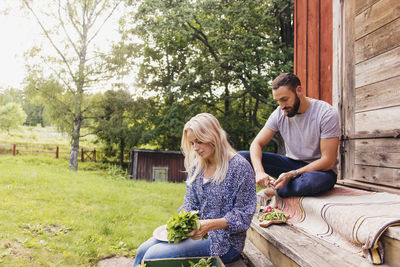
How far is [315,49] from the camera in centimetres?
383

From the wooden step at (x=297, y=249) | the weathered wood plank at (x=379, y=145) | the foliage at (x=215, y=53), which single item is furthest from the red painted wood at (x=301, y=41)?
the foliage at (x=215, y=53)

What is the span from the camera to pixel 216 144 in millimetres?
1754

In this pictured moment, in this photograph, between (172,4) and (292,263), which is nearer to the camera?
(292,263)

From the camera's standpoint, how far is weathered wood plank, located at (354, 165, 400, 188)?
2.45 m

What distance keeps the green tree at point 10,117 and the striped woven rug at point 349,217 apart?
29851mm

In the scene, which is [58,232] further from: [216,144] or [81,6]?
[81,6]

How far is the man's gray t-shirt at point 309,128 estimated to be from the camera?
2.39 metres

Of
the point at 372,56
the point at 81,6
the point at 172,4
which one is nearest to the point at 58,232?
the point at 372,56

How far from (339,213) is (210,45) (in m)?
11.2

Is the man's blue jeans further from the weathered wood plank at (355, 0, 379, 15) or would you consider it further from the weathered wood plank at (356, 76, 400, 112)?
the weathered wood plank at (355, 0, 379, 15)

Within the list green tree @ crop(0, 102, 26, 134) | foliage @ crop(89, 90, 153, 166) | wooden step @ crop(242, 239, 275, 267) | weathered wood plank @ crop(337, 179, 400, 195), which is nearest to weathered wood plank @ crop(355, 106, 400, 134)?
weathered wood plank @ crop(337, 179, 400, 195)

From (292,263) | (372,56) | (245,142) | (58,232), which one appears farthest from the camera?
(245,142)

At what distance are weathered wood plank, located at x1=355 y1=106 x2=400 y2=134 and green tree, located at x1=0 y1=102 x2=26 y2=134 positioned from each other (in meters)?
29.8

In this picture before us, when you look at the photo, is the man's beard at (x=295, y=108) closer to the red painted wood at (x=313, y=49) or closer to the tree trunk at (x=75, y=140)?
the red painted wood at (x=313, y=49)
